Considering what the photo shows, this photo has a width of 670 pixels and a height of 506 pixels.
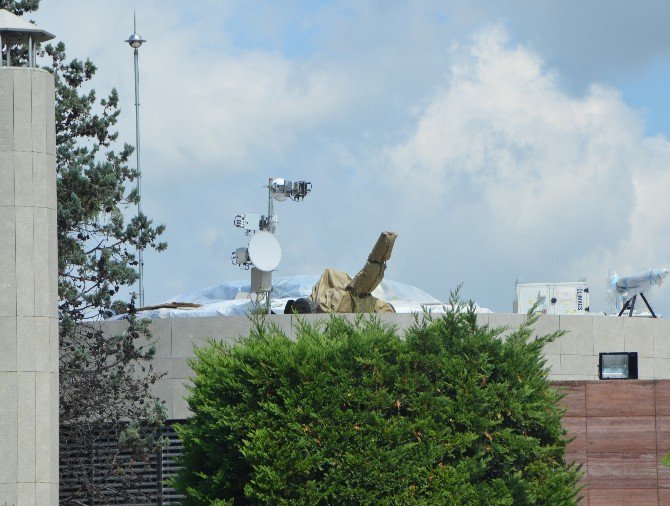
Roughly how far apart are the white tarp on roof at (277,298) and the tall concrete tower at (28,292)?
9.07 m

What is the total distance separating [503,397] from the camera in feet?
50.6

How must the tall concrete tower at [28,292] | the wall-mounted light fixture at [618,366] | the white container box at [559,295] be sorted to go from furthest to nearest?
the white container box at [559,295]
the wall-mounted light fixture at [618,366]
the tall concrete tower at [28,292]

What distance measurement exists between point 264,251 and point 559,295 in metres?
10.8

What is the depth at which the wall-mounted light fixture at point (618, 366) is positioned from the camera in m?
20.2

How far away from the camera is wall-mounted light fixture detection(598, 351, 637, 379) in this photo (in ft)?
66.3

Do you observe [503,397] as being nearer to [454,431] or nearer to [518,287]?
[454,431]

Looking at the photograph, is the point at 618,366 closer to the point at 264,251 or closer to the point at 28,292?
the point at 264,251

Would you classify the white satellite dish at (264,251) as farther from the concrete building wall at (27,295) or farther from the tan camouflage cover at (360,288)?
the concrete building wall at (27,295)

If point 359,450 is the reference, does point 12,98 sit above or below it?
above

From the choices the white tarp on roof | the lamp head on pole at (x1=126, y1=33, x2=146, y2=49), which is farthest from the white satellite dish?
the lamp head on pole at (x1=126, y1=33, x2=146, y2=49)

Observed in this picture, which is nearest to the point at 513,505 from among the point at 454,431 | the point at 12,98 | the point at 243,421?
the point at 454,431

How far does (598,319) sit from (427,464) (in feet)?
32.5

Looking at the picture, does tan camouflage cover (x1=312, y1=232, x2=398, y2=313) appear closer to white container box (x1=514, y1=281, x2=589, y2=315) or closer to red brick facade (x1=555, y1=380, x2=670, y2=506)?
red brick facade (x1=555, y1=380, x2=670, y2=506)

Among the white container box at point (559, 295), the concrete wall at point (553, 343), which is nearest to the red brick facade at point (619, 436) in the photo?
the concrete wall at point (553, 343)
